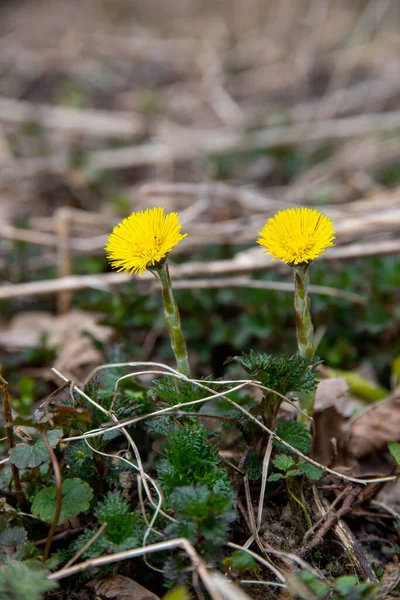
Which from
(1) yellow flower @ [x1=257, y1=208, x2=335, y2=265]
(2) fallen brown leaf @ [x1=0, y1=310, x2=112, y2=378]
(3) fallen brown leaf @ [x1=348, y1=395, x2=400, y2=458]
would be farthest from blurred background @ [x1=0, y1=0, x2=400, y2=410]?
(1) yellow flower @ [x1=257, y1=208, x2=335, y2=265]

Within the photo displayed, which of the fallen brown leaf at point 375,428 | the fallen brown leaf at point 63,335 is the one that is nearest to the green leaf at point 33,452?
the fallen brown leaf at point 63,335

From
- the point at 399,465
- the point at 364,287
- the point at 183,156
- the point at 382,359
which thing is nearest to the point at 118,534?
the point at 399,465

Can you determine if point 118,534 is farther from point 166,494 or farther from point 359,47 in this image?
point 359,47

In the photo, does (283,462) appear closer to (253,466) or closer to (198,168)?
(253,466)

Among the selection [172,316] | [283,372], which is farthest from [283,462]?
[172,316]

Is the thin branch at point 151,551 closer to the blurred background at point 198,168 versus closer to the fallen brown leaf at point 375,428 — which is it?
the blurred background at point 198,168

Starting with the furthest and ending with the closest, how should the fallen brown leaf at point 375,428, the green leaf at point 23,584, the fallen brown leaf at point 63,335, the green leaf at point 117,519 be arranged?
the fallen brown leaf at point 63,335
the fallen brown leaf at point 375,428
the green leaf at point 117,519
the green leaf at point 23,584
